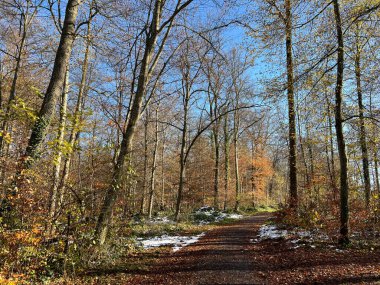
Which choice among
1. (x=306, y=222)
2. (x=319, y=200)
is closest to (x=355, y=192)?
(x=319, y=200)

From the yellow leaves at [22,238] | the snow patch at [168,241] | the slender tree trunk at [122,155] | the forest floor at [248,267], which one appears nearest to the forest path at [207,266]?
the forest floor at [248,267]

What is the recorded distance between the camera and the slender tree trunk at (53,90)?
18.9 feet

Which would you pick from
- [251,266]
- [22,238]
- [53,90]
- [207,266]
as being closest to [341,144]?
[251,266]

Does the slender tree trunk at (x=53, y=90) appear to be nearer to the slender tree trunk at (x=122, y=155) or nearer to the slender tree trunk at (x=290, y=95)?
the slender tree trunk at (x=122, y=155)

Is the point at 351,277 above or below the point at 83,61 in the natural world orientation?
below

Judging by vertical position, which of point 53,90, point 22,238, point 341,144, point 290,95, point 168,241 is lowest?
point 168,241

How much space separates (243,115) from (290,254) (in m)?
21.1

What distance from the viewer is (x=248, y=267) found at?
6785 mm

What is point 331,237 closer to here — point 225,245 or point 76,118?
point 225,245

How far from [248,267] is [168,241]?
454cm

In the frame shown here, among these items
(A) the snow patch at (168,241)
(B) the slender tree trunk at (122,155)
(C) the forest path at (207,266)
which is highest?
(B) the slender tree trunk at (122,155)

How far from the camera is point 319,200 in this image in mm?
11672

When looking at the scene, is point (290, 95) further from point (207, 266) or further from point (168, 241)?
point (168, 241)

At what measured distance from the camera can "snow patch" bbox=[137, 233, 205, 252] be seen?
973 cm
